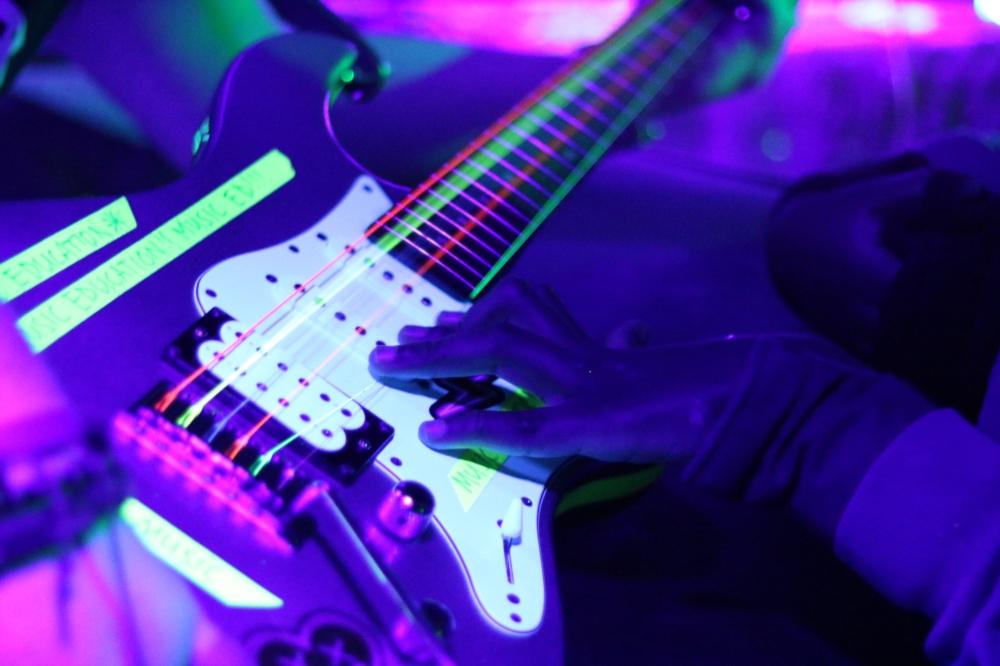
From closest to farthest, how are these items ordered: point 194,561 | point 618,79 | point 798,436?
point 194,561
point 798,436
point 618,79

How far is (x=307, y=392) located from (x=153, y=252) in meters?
0.17

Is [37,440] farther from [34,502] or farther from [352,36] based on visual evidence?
[352,36]

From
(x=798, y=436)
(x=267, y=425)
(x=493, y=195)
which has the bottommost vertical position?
(x=267, y=425)

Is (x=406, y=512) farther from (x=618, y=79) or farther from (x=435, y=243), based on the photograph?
(x=618, y=79)

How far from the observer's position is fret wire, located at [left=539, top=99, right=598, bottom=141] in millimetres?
1022

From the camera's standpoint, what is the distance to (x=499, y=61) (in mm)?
1267

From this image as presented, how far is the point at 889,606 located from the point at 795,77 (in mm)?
1256

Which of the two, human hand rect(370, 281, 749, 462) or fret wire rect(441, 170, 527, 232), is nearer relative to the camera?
human hand rect(370, 281, 749, 462)

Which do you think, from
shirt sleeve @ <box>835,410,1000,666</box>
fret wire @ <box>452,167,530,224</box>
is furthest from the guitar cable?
shirt sleeve @ <box>835,410,1000,666</box>

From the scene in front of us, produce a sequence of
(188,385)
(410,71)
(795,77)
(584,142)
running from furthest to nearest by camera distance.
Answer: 1. (795,77)
2. (410,71)
3. (584,142)
4. (188,385)

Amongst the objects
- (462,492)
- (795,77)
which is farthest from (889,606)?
(795,77)

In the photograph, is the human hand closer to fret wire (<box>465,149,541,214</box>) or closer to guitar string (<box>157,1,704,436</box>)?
guitar string (<box>157,1,704,436</box>)

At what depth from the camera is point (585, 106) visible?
1.07 m

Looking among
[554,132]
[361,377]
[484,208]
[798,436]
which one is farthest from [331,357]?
[554,132]
